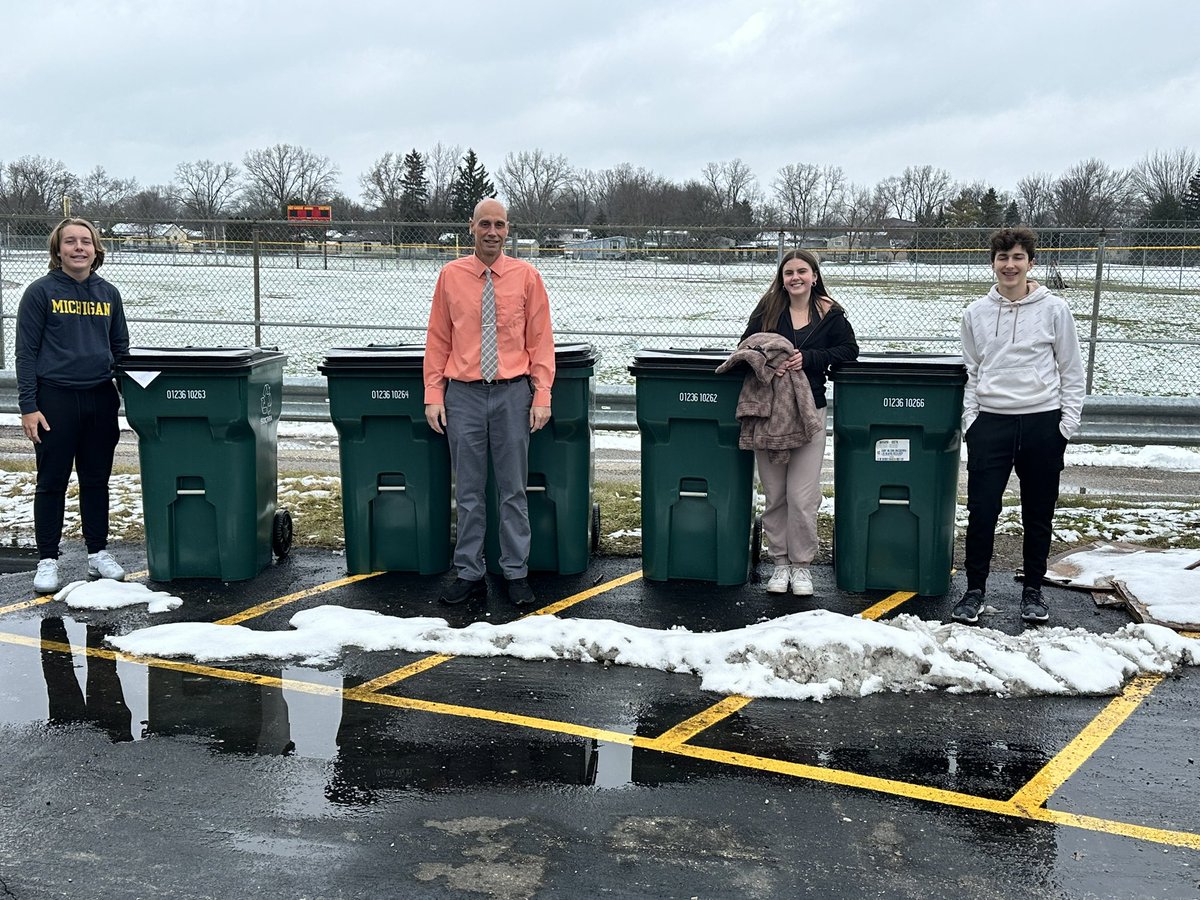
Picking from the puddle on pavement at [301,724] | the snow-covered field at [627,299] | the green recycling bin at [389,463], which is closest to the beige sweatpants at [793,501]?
the green recycling bin at [389,463]

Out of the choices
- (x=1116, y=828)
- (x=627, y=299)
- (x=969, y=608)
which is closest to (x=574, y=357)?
(x=969, y=608)

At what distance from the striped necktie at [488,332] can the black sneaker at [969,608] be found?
102 inches

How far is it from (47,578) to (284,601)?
1.34m

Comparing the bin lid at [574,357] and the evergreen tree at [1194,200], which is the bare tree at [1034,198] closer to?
the evergreen tree at [1194,200]

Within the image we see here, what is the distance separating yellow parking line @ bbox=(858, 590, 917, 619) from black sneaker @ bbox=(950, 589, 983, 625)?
32 centimetres

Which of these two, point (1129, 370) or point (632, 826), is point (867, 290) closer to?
point (1129, 370)

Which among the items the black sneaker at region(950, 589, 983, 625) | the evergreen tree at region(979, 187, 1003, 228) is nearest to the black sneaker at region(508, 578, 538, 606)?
the black sneaker at region(950, 589, 983, 625)

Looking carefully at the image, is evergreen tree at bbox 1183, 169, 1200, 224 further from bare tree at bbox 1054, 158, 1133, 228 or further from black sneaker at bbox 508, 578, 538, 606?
black sneaker at bbox 508, 578, 538, 606

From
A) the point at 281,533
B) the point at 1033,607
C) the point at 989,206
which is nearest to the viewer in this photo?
the point at 1033,607

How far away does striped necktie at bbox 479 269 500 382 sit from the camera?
5891mm

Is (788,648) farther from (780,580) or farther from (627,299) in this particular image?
(627,299)

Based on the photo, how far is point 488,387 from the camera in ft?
19.6

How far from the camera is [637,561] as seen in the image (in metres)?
7.07

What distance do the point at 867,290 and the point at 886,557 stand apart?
11.9m
